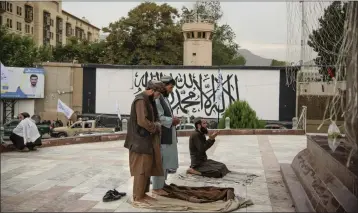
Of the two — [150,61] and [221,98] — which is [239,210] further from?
[150,61]

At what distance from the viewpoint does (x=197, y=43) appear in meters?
31.3

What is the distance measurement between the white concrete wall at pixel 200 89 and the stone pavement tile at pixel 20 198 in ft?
65.9

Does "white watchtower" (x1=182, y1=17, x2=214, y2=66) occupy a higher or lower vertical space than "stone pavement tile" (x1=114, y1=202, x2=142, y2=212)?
higher

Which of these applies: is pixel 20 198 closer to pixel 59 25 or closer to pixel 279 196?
pixel 279 196

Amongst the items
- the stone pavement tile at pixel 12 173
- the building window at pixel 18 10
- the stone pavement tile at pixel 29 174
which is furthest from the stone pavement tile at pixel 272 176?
the building window at pixel 18 10

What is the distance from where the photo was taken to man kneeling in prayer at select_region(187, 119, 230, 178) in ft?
20.7

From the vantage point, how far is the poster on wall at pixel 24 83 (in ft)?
81.2

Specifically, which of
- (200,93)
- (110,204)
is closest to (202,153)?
(110,204)

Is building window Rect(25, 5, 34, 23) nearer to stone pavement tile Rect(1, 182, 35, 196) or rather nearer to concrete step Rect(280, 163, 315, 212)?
stone pavement tile Rect(1, 182, 35, 196)

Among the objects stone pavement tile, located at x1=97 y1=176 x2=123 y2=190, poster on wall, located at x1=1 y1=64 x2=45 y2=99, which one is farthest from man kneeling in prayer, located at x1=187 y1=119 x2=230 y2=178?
poster on wall, located at x1=1 y1=64 x2=45 y2=99

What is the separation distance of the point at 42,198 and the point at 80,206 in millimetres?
576

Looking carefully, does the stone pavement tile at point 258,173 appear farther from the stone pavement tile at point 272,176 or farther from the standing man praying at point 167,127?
the standing man praying at point 167,127

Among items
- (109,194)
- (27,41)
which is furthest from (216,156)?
(27,41)

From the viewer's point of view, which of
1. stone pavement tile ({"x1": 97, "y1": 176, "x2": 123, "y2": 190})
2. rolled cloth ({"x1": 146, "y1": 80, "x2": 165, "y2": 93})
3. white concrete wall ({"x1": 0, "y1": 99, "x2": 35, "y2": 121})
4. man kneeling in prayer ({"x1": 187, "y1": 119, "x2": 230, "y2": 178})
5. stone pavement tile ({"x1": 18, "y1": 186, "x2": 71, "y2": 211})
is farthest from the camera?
white concrete wall ({"x1": 0, "y1": 99, "x2": 35, "y2": 121})
